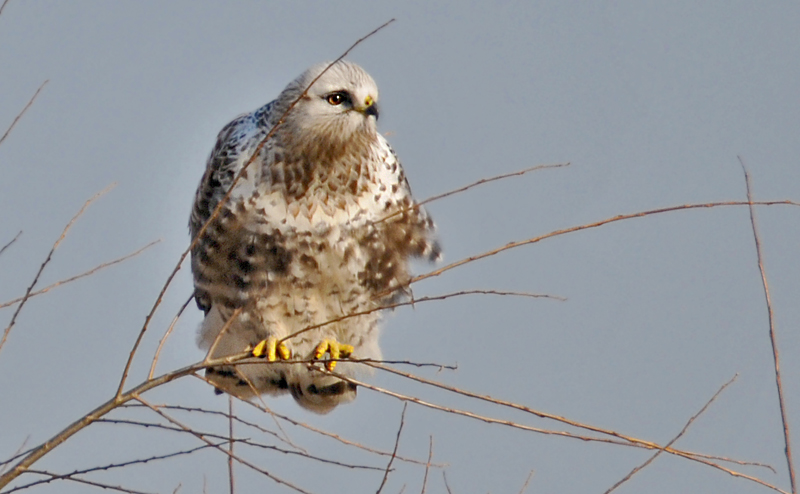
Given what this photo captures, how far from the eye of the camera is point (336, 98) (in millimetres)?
4625

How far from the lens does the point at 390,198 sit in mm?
4672

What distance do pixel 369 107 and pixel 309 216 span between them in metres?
0.54

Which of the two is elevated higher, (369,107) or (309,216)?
(369,107)

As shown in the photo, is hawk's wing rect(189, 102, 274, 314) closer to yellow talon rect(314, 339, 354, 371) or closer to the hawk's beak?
the hawk's beak

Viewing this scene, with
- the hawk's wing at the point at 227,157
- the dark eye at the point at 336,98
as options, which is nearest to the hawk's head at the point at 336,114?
the dark eye at the point at 336,98

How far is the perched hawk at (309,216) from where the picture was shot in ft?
14.9

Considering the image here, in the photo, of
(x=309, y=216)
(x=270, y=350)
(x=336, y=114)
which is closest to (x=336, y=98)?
(x=336, y=114)

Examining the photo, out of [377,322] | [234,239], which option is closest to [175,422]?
[234,239]

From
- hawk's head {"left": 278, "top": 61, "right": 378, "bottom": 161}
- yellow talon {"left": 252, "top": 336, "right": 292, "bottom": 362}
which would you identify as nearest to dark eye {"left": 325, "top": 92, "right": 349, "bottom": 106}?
hawk's head {"left": 278, "top": 61, "right": 378, "bottom": 161}

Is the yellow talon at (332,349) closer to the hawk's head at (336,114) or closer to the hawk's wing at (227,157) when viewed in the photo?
the hawk's wing at (227,157)

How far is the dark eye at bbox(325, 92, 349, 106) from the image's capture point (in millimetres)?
4602

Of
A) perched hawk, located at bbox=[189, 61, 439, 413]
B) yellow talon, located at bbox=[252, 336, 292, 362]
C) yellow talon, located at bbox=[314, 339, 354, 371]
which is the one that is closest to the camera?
yellow talon, located at bbox=[252, 336, 292, 362]

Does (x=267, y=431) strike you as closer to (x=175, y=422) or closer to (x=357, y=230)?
(x=175, y=422)

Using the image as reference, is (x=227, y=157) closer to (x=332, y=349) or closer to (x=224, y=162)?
(x=224, y=162)
